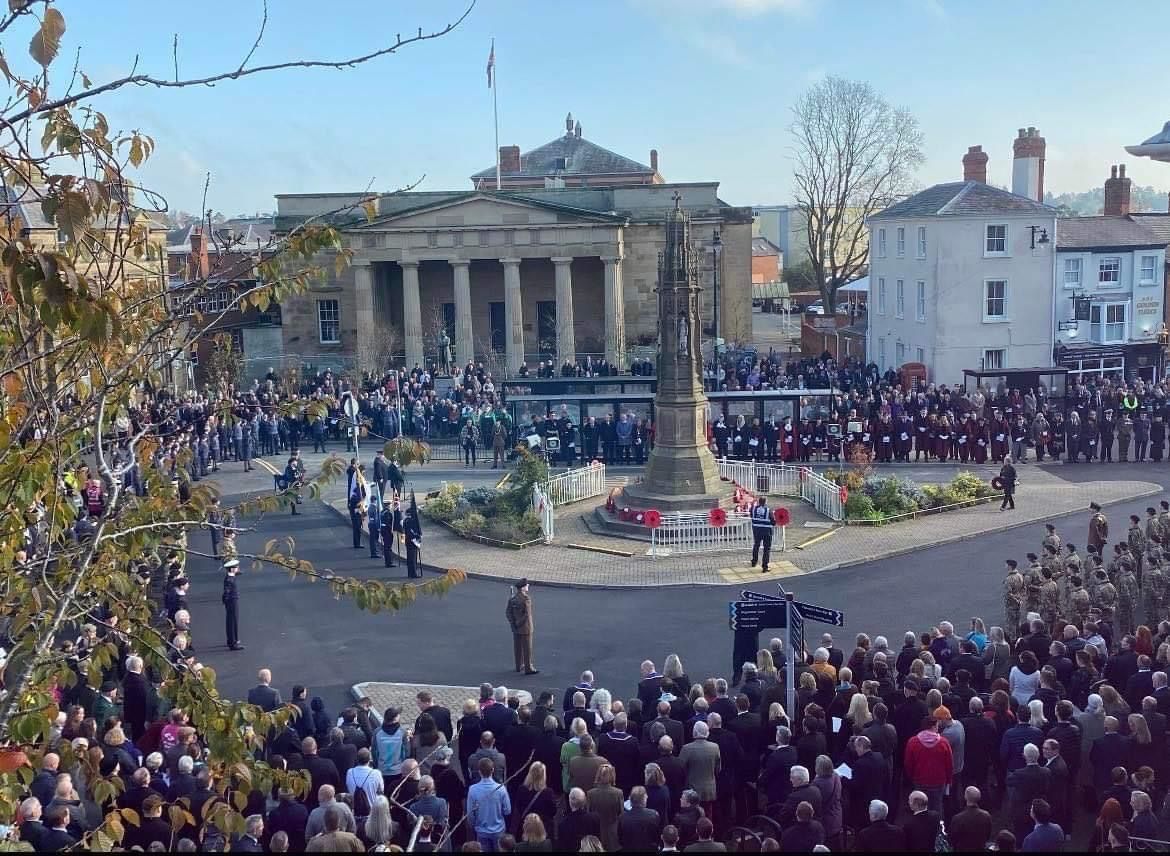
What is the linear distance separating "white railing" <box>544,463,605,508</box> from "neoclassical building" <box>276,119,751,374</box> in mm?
24179

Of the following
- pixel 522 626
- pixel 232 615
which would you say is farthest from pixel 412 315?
pixel 522 626

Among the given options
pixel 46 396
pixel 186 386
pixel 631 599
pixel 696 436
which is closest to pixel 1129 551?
pixel 631 599

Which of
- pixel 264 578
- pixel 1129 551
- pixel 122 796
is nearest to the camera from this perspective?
pixel 122 796

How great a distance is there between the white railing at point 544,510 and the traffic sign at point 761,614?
11330 millimetres

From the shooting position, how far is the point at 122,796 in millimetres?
11188

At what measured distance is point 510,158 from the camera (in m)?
77.3

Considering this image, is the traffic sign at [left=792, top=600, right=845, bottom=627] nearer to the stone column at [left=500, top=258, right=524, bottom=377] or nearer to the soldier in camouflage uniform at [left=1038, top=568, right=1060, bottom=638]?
the soldier in camouflage uniform at [left=1038, top=568, right=1060, bottom=638]

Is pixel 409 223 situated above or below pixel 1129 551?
above

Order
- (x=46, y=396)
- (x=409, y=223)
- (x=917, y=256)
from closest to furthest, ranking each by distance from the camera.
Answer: (x=46, y=396)
(x=917, y=256)
(x=409, y=223)

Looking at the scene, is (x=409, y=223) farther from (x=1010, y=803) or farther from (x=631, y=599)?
(x=1010, y=803)

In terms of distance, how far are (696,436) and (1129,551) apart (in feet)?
32.2

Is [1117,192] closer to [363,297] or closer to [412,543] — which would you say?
[363,297]

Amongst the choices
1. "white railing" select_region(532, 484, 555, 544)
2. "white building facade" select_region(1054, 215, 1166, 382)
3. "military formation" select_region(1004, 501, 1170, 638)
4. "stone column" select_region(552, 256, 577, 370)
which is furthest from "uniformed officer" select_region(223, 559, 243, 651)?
"stone column" select_region(552, 256, 577, 370)

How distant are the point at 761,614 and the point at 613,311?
41986 millimetres
